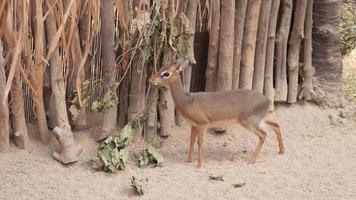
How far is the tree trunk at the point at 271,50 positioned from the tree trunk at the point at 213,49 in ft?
1.86

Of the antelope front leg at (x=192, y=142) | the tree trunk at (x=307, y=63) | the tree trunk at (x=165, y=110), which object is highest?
the tree trunk at (x=307, y=63)

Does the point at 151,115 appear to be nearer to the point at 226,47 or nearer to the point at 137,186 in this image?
the point at 226,47

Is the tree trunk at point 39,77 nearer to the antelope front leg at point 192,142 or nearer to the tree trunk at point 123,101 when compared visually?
the tree trunk at point 123,101

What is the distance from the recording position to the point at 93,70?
5.19 metres

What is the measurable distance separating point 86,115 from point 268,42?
1.82m

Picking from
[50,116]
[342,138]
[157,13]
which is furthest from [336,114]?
[50,116]

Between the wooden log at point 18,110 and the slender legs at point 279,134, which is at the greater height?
the wooden log at point 18,110

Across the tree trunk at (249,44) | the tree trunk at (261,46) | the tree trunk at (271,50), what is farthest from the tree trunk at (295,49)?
the tree trunk at (249,44)

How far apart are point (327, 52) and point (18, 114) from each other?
3132mm

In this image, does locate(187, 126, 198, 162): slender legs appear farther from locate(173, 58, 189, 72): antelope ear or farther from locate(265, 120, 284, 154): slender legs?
locate(265, 120, 284, 154): slender legs

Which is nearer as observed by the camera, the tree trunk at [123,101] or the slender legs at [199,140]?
the slender legs at [199,140]

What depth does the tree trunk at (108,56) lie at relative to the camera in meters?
5.08

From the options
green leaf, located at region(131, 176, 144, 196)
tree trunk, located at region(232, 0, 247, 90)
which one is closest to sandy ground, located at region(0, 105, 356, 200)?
green leaf, located at region(131, 176, 144, 196)

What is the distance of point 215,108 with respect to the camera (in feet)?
17.2
